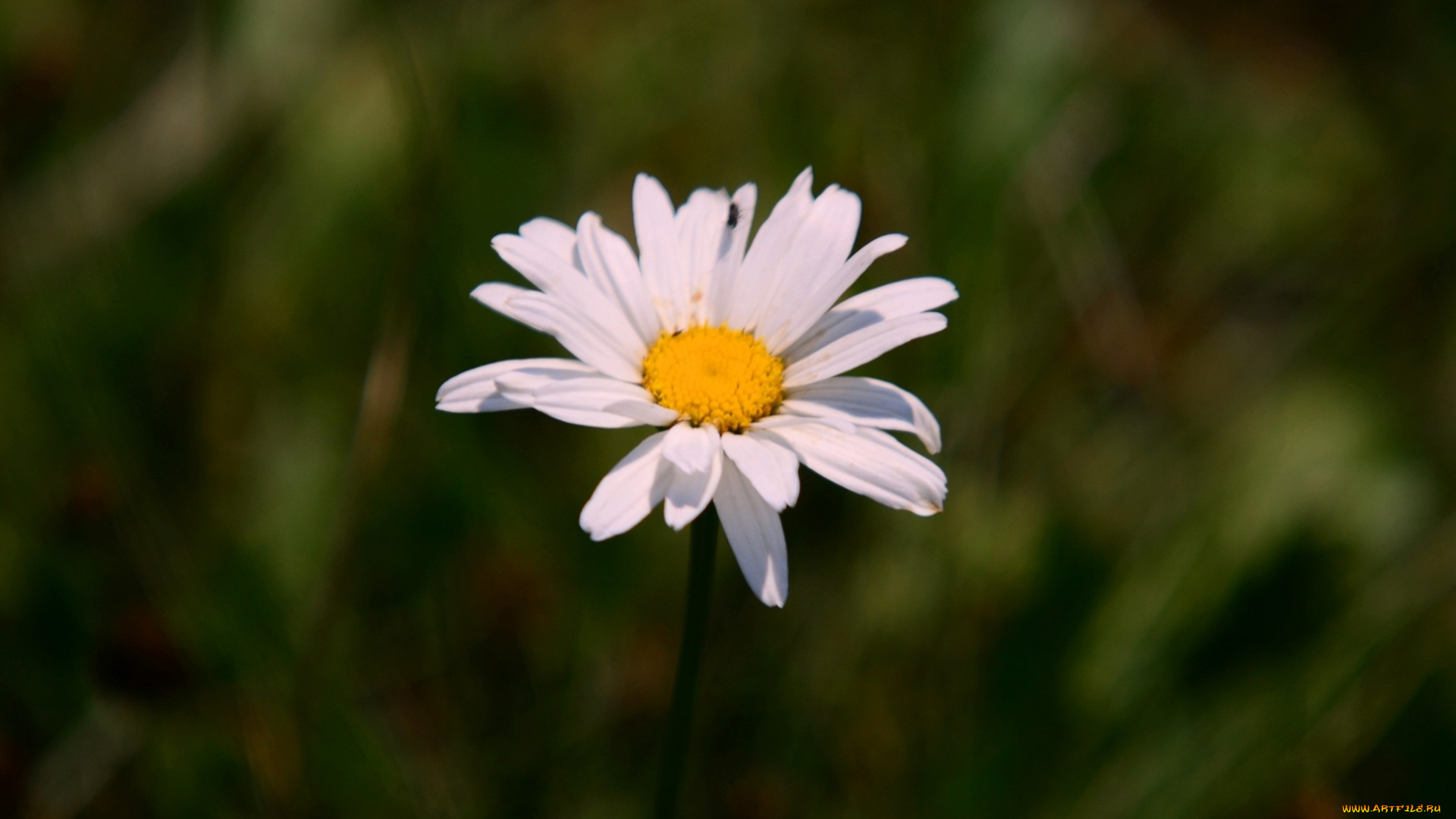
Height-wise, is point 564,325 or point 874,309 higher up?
point 874,309

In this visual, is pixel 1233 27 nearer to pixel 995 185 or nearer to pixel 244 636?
pixel 995 185

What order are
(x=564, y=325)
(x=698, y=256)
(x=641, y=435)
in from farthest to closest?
1. (x=641, y=435)
2. (x=698, y=256)
3. (x=564, y=325)

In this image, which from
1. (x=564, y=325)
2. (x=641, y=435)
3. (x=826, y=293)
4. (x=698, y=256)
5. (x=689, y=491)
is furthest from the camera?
(x=641, y=435)

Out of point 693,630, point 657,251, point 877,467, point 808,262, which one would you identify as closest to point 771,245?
point 808,262

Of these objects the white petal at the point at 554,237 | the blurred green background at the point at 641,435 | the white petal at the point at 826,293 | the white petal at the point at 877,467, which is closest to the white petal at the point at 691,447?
the white petal at the point at 877,467

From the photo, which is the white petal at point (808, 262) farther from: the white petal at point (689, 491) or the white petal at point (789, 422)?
the white petal at point (689, 491)

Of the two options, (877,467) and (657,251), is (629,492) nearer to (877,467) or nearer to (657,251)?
(877,467)
